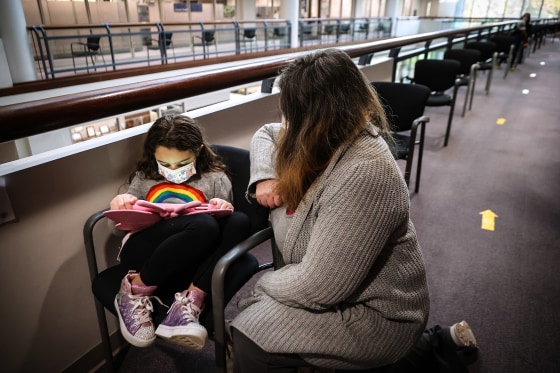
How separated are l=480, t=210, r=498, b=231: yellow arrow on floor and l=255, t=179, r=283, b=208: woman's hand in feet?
6.36

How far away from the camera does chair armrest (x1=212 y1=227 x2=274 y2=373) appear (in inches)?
38.3

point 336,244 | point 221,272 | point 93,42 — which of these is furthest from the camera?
point 93,42

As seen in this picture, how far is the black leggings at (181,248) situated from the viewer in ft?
3.57

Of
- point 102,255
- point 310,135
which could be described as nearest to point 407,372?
point 310,135

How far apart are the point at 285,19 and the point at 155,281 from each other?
10.9m

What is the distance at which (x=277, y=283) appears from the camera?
0.97 meters

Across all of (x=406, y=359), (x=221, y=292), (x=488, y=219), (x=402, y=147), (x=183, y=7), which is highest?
(x=183, y=7)

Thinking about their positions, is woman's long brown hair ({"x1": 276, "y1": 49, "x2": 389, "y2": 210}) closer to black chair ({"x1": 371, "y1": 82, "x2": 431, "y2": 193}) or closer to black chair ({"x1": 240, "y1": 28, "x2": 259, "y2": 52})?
black chair ({"x1": 371, "y1": 82, "x2": 431, "y2": 193})

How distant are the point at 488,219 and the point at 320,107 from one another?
2176 mm

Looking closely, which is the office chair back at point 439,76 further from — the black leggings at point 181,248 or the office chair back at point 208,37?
the office chair back at point 208,37

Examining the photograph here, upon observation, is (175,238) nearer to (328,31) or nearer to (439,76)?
(439,76)

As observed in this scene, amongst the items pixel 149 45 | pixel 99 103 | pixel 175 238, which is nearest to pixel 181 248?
pixel 175 238

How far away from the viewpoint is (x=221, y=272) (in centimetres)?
97

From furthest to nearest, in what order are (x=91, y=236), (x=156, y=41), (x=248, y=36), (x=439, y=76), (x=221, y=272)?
(x=248, y=36), (x=156, y=41), (x=439, y=76), (x=91, y=236), (x=221, y=272)
